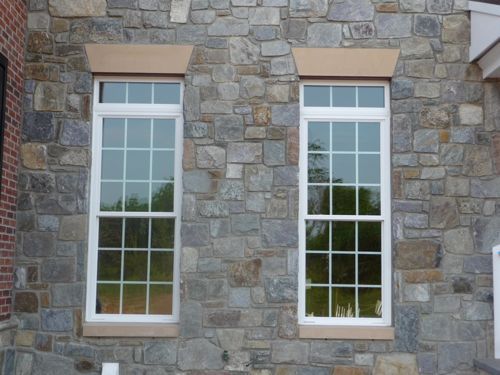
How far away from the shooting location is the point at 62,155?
6023 mm

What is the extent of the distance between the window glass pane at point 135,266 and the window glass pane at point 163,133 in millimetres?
1088

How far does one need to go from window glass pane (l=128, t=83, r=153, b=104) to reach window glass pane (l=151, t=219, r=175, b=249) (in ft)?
3.98

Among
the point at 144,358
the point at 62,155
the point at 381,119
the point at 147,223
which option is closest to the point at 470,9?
the point at 381,119

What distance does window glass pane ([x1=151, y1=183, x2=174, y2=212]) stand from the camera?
20.0 feet

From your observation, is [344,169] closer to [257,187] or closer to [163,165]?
[257,187]

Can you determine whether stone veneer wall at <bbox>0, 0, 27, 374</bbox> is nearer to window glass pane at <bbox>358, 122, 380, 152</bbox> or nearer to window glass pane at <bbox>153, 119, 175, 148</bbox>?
window glass pane at <bbox>153, 119, 175, 148</bbox>

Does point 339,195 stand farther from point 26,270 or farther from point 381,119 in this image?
point 26,270

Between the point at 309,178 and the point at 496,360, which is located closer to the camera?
the point at 496,360

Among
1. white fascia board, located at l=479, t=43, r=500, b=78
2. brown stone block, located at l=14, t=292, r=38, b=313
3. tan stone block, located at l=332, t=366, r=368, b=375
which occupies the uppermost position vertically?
white fascia board, located at l=479, t=43, r=500, b=78

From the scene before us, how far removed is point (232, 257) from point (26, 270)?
1.98 meters

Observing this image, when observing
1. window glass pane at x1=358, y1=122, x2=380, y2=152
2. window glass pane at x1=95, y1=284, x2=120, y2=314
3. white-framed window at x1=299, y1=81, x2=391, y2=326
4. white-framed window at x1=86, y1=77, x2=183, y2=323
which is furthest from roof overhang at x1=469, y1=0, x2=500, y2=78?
Result: window glass pane at x1=95, y1=284, x2=120, y2=314

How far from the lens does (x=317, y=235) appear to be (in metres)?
6.07

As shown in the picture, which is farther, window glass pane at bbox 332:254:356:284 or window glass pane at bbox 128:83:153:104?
window glass pane at bbox 128:83:153:104

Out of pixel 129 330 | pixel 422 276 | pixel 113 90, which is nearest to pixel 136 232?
pixel 129 330
